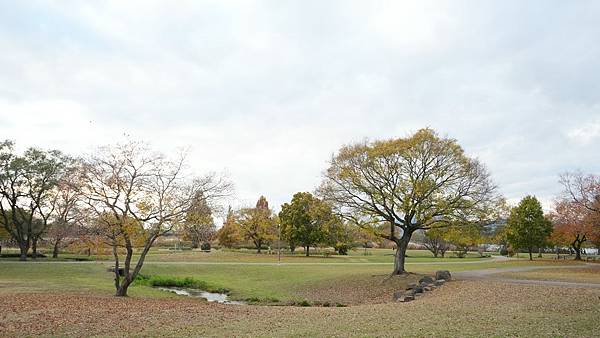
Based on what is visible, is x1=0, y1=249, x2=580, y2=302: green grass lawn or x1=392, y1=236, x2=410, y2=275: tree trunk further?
x1=392, y1=236, x2=410, y2=275: tree trunk

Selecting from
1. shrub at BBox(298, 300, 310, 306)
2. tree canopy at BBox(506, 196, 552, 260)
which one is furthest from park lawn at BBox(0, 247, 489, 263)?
shrub at BBox(298, 300, 310, 306)

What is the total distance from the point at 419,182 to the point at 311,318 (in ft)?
51.6

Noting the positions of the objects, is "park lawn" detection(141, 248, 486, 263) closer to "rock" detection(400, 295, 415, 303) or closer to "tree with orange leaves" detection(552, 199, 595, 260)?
"tree with orange leaves" detection(552, 199, 595, 260)

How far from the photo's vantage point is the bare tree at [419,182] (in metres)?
27.8

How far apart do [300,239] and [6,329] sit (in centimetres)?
5115

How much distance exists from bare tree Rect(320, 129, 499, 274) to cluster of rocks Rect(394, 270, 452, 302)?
11.6ft

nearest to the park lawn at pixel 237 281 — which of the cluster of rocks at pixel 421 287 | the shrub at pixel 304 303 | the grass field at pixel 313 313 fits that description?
the grass field at pixel 313 313

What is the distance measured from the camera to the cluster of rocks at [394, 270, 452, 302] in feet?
69.5

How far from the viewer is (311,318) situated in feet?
45.7

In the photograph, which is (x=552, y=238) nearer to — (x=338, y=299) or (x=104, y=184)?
(x=338, y=299)

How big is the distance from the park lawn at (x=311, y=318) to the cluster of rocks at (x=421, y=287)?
2.63 metres

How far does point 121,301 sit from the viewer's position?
18266mm

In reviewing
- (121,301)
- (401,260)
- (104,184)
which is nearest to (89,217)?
(104,184)

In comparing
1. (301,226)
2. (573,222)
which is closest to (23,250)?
(301,226)
